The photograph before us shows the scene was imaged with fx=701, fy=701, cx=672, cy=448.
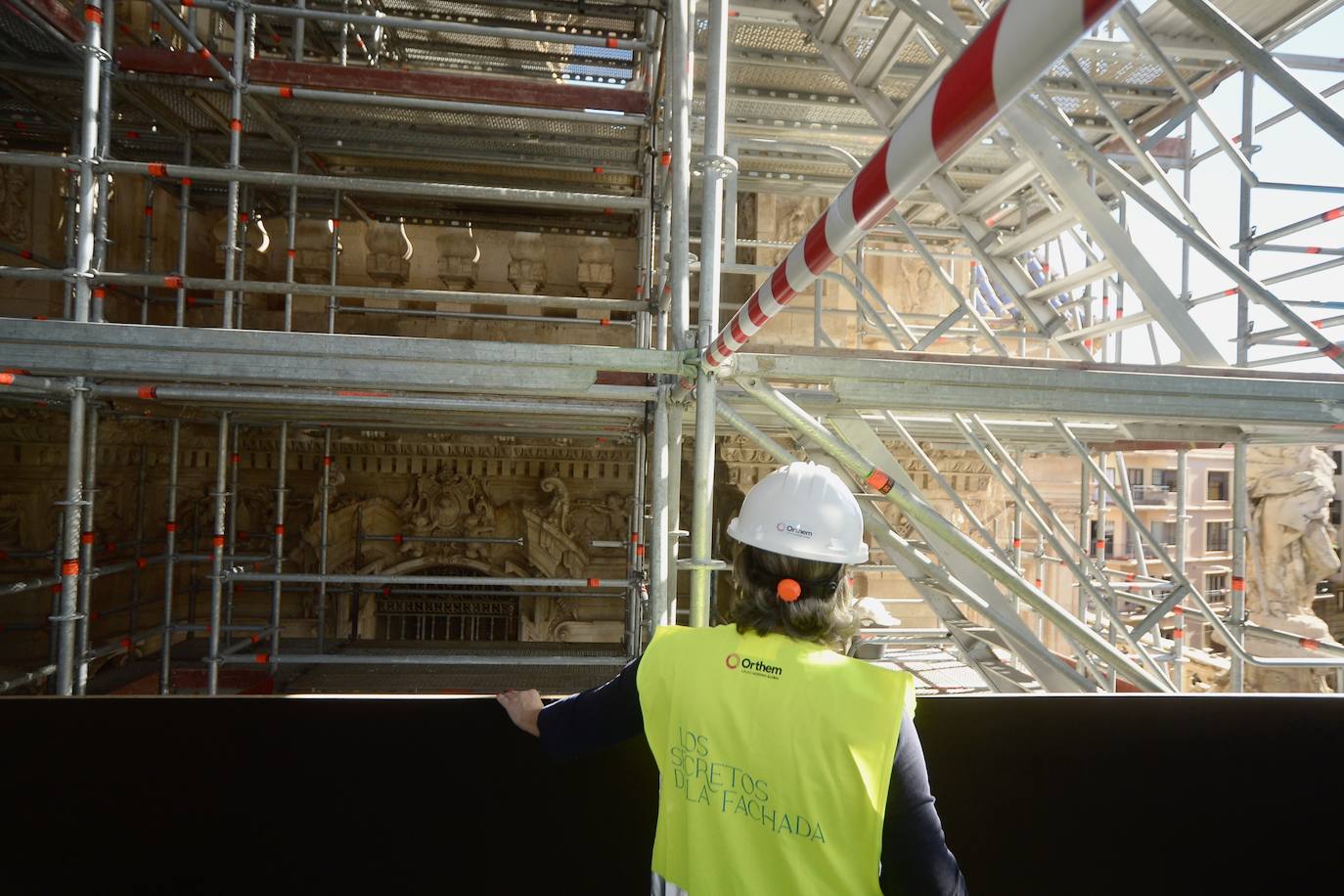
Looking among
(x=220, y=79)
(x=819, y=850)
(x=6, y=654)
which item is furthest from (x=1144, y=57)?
(x=6, y=654)

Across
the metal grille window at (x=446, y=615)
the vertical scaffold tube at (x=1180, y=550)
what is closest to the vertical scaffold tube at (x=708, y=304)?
the vertical scaffold tube at (x=1180, y=550)

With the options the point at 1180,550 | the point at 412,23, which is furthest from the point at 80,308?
the point at 1180,550

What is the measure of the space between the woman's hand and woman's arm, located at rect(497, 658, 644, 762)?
0.06m

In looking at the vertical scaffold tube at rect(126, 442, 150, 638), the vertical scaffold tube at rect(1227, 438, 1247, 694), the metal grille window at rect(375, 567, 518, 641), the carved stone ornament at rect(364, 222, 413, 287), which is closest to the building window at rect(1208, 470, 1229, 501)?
the vertical scaffold tube at rect(1227, 438, 1247, 694)

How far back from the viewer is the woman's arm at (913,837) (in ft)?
3.72

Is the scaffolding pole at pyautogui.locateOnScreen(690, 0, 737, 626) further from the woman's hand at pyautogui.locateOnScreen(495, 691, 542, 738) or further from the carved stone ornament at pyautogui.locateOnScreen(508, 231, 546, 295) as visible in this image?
the carved stone ornament at pyautogui.locateOnScreen(508, 231, 546, 295)

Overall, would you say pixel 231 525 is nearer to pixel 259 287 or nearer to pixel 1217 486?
pixel 259 287

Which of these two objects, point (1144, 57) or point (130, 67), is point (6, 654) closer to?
point (130, 67)

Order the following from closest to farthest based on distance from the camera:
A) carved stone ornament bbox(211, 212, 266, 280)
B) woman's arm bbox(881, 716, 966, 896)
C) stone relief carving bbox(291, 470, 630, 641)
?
woman's arm bbox(881, 716, 966, 896) → carved stone ornament bbox(211, 212, 266, 280) → stone relief carving bbox(291, 470, 630, 641)

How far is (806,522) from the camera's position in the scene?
1428 mm

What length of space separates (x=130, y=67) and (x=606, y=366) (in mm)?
4099

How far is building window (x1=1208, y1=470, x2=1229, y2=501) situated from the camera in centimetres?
2928

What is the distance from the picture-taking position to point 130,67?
4375mm

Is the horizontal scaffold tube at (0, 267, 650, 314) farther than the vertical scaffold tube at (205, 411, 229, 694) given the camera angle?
No
